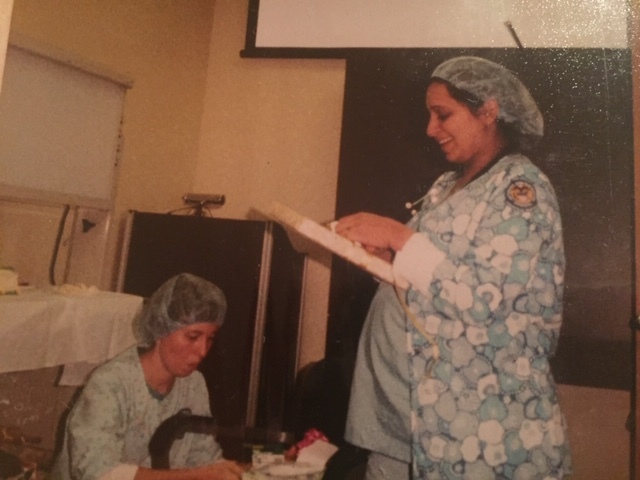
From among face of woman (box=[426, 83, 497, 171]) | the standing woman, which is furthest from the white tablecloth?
face of woman (box=[426, 83, 497, 171])

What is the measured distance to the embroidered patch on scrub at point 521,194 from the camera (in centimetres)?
74

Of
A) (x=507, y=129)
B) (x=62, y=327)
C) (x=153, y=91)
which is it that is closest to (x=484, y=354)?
(x=507, y=129)

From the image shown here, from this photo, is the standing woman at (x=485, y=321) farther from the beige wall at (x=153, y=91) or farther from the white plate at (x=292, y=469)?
the beige wall at (x=153, y=91)

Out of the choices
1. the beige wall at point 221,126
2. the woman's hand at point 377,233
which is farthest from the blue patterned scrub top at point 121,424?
the woman's hand at point 377,233

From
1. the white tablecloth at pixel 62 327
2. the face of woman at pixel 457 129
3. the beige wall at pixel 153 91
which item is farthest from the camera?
the beige wall at pixel 153 91

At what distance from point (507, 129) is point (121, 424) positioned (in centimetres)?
72

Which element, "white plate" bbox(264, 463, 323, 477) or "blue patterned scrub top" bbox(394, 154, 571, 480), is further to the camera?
"white plate" bbox(264, 463, 323, 477)

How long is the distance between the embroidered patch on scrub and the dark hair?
0.06 metres

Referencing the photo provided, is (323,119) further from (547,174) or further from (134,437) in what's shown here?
(134,437)

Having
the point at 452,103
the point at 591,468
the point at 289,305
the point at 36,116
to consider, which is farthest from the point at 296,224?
the point at 591,468

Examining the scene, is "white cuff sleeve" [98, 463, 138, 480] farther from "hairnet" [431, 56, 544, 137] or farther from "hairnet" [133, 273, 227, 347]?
"hairnet" [431, 56, 544, 137]

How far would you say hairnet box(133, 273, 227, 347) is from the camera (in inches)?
31.3

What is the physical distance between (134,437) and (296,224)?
1.27 ft

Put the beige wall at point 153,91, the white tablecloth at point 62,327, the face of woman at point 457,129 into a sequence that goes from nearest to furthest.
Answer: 1. the white tablecloth at point 62,327
2. the face of woman at point 457,129
3. the beige wall at point 153,91
